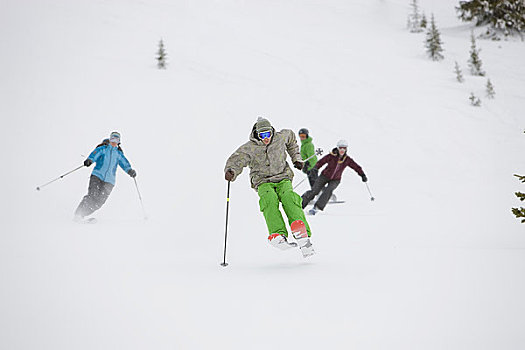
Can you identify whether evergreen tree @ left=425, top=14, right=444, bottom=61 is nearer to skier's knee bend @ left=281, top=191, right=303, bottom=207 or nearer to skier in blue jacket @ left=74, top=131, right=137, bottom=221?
skier in blue jacket @ left=74, top=131, right=137, bottom=221

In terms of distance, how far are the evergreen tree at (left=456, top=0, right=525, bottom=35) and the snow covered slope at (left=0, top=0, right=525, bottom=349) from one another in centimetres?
195

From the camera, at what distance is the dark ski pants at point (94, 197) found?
6461 mm

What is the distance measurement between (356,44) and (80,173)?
1861cm

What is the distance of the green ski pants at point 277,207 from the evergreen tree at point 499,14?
1072 inches

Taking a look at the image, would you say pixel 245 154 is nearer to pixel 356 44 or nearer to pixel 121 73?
pixel 121 73

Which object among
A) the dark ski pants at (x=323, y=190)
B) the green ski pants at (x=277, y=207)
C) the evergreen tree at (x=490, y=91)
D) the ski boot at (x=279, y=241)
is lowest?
the ski boot at (x=279, y=241)

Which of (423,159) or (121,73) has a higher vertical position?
(121,73)

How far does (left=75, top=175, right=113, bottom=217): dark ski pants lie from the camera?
6461mm

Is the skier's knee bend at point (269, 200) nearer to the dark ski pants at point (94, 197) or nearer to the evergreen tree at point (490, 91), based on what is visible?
the dark ski pants at point (94, 197)

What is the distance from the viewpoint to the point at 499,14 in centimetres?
2550

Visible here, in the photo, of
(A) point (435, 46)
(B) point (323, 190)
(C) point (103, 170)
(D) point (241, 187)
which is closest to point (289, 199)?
(B) point (323, 190)

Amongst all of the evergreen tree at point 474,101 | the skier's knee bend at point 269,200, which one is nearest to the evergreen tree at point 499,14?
the evergreen tree at point 474,101

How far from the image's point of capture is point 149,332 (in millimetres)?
2102

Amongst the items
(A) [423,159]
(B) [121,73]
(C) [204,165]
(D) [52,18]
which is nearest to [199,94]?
(B) [121,73]
